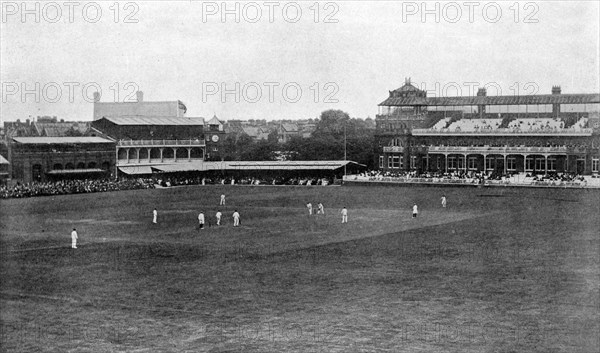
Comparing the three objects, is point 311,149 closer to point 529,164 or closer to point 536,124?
point 536,124

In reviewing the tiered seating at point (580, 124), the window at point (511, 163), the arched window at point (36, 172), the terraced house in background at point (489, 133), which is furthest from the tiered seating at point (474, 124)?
the arched window at point (36, 172)

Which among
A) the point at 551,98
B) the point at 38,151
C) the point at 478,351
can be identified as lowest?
the point at 478,351

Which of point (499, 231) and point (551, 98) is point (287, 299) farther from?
point (551, 98)

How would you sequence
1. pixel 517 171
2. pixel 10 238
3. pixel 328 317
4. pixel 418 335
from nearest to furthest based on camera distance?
1. pixel 418 335
2. pixel 328 317
3. pixel 10 238
4. pixel 517 171

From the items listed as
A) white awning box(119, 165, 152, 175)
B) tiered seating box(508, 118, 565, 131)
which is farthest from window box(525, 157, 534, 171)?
white awning box(119, 165, 152, 175)

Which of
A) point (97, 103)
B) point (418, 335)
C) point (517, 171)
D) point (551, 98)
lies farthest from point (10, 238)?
point (97, 103)

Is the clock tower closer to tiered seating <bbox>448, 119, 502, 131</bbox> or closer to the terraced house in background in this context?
the terraced house in background

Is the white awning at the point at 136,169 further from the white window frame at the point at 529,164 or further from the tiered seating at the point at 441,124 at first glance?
the white window frame at the point at 529,164
